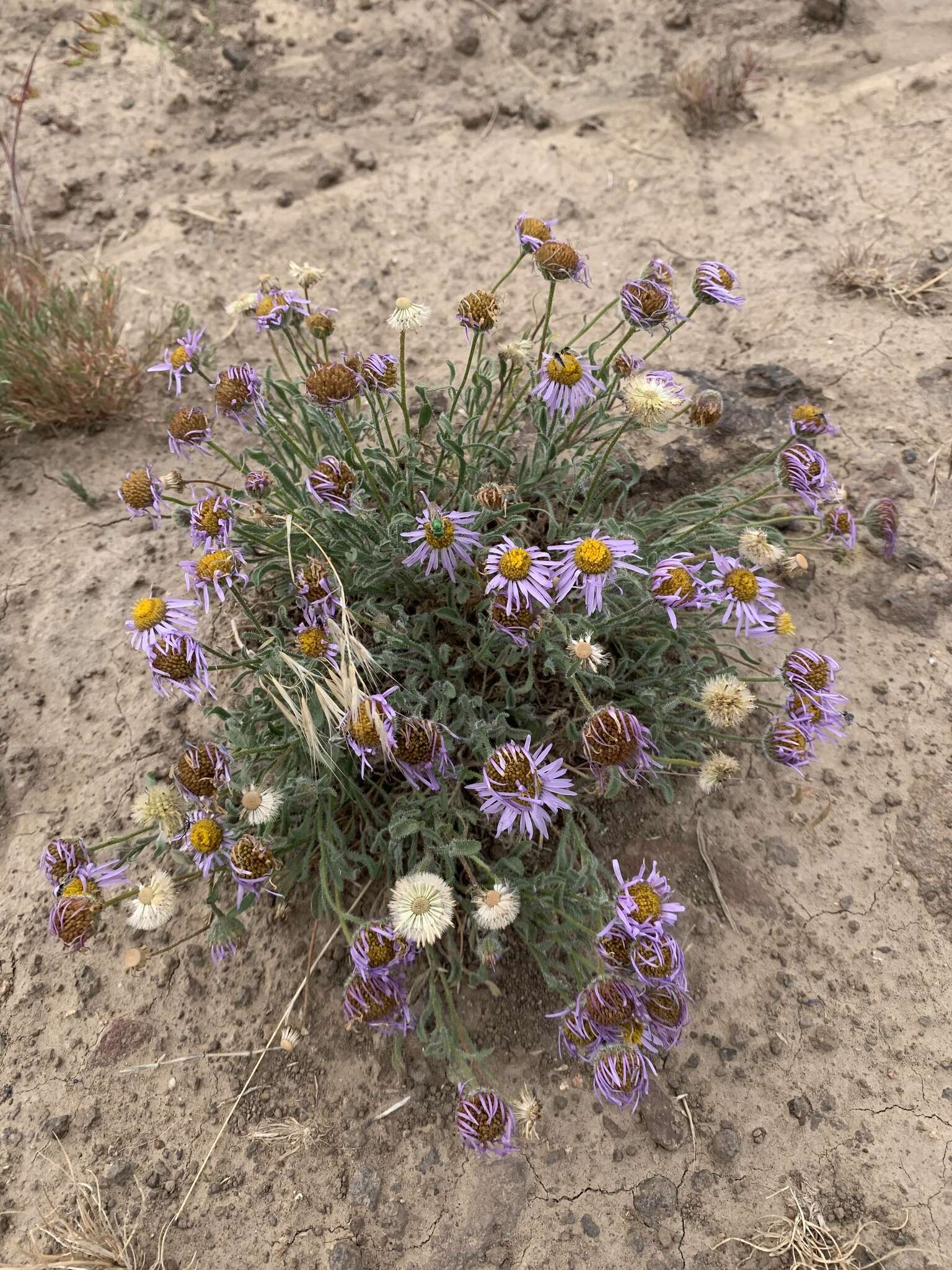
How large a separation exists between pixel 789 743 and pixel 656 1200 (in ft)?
4.65

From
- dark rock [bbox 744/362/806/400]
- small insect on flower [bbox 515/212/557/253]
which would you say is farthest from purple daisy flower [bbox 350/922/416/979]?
dark rock [bbox 744/362/806/400]

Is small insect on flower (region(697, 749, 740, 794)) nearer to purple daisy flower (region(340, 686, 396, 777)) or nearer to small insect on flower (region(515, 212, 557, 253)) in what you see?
purple daisy flower (region(340, 686, 396, 777))

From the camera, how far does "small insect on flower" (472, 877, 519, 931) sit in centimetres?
229

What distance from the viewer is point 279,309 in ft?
9.98

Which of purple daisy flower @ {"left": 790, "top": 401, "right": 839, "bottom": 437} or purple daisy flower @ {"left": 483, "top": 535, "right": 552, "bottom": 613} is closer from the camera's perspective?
purple daisy flower @ {"left": 483, "top": 535, "right": 552, "bottom": 613}

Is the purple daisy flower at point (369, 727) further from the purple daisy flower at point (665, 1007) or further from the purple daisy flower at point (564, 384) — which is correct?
the purple daisy flower at point (564, 384)

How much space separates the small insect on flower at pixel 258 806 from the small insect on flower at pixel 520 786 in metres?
0.58

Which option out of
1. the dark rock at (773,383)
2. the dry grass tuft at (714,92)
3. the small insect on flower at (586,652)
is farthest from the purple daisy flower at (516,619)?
the dry grass tuft at (714,92)

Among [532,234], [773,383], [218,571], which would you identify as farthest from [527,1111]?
[773,383]

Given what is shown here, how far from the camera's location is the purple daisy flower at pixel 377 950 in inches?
88.0

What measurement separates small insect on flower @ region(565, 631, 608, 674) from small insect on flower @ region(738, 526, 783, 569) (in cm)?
69

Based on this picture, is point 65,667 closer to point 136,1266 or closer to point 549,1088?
point 136,1266

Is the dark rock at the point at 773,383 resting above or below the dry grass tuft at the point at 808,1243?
above

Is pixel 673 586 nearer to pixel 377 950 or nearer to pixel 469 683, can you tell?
pixel 469 683
